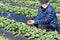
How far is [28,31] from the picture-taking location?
8.45 m

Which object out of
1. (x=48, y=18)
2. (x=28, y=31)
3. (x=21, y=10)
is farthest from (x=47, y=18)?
(x=21, y=10)

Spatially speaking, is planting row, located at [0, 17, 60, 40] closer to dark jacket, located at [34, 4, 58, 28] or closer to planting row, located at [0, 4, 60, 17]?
dark jacket, located at [34, 4, 58, 28]

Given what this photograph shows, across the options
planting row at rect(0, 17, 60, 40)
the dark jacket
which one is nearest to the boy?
the dark jacket

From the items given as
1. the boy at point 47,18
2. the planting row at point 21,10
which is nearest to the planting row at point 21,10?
the planting row at point 21,10

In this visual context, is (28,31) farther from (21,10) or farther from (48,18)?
(21,10)

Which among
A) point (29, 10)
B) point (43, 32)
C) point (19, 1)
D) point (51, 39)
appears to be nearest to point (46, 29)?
point (43, 32)

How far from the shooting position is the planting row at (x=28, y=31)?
7.71 m

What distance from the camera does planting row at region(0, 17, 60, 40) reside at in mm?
7713

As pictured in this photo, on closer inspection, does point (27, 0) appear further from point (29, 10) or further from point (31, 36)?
point (31, 36)

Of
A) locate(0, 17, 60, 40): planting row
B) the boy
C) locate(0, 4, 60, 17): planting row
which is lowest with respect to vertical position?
locate(0, 4, 60, 17): planting row

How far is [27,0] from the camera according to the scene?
51.5 ft

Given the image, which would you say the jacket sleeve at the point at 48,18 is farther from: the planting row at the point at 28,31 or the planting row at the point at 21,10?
the planting row at the point at 21,10

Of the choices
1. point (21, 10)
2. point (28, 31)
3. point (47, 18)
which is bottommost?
point (21, 10)

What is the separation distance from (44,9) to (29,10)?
4.39 meters
